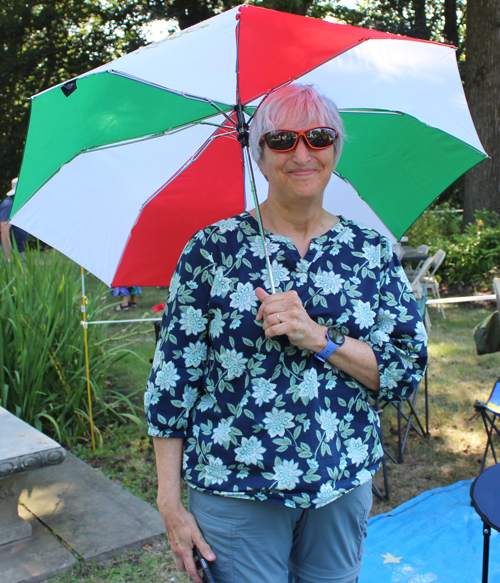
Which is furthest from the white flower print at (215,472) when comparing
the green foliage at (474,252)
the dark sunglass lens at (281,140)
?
the green foliage at (474,252)

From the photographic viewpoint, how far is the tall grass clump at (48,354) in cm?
456

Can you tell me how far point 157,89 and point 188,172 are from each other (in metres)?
0.46

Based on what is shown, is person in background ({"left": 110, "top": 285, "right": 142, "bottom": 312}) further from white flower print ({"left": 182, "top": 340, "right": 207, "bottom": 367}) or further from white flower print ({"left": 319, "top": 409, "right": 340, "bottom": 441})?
white flower print ({"left": 319, "top": 409, "right": 340, "bottom": 441})

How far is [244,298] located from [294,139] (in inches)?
18.9

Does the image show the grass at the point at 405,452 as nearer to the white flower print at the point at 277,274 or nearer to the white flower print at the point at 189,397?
the white flower print at the point at 189,397

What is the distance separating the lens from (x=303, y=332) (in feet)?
4.81

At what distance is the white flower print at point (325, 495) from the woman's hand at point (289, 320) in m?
0.36

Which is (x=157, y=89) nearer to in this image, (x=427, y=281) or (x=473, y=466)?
(x=473, y=466)

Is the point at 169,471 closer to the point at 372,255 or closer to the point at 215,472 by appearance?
the point at 215,472

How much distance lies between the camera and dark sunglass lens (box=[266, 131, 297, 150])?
1624 millimetres

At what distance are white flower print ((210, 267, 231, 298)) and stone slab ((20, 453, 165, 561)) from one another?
7.52ft

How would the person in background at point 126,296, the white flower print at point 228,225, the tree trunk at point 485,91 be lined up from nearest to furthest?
the white flower print at point 228,225
the person in background at point 126,296
the tree trunk at point 485,91

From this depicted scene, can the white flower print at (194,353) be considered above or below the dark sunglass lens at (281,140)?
below

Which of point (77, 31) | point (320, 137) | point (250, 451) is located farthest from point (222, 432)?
point (77, 31)
